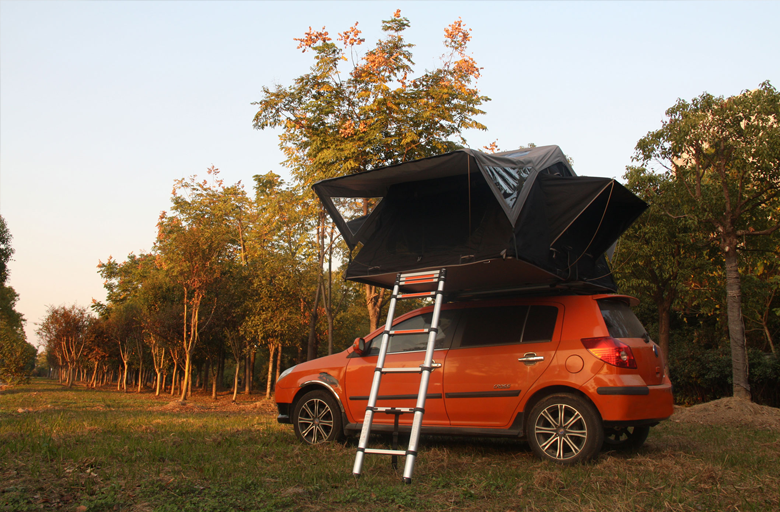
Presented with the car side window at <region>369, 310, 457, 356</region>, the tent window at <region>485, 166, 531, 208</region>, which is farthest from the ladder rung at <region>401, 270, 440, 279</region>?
the tent window at <region>485, 166, 531, 208</region>

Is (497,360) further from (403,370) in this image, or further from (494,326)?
(403,370)

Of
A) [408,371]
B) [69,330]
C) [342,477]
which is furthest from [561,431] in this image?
[69,330]

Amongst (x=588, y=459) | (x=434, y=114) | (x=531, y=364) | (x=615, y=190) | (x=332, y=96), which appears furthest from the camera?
(x=332, y=96)

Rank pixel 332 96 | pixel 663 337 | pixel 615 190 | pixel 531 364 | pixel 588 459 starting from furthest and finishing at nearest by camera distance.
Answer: pixel 663 337
pixel 332 96
pixel 615 190
pixel 531 364
pixel 588 459

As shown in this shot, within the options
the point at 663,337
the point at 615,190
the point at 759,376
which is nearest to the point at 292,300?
the point at 663,337

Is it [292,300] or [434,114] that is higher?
[434,114]

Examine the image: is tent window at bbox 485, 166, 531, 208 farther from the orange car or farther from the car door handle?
the car door handle

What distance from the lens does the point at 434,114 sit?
14445 mm

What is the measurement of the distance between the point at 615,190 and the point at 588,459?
124 inches

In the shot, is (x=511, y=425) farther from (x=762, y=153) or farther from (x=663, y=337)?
(x=663, y=337)

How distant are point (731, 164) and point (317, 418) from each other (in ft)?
38.7

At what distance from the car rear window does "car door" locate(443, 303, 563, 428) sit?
47 centimetres

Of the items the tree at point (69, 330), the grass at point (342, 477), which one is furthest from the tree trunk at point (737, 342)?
the tree at point (69, 330)

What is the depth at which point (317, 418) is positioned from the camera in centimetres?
713
